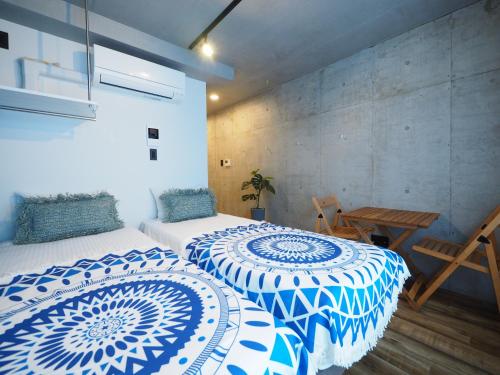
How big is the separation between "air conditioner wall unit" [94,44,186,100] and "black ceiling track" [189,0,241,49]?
0.39 m

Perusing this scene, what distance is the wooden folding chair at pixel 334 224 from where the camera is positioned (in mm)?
2559

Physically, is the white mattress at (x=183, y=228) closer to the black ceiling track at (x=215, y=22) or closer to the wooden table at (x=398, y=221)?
the wooden table at (x=398, y=221)

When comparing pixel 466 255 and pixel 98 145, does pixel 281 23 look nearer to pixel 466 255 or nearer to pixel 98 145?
pixel 98 145

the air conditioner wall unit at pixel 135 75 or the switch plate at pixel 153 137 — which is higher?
the air conditioner wall unit at pixel 135 75

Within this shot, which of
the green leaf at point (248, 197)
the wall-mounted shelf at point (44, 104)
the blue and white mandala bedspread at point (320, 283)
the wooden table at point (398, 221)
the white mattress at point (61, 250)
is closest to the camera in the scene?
the blue and white mandala bedspread at point (320, 283)

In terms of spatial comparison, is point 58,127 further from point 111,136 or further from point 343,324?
point 343,324

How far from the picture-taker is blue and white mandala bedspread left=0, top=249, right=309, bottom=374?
61 centimetres

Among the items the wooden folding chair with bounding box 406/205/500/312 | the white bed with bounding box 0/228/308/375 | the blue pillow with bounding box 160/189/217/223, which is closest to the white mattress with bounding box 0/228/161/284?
the white bed with bounding box 0/228/308/375

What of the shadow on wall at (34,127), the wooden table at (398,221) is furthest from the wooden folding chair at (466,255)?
the shadow on wall at (34,127)

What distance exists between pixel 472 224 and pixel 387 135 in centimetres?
119

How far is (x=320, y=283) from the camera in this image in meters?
1.06

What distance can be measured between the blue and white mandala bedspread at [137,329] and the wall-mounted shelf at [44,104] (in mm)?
1260

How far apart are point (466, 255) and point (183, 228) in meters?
2.32

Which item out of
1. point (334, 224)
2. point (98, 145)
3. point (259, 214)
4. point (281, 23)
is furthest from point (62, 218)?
point (334, 224)
